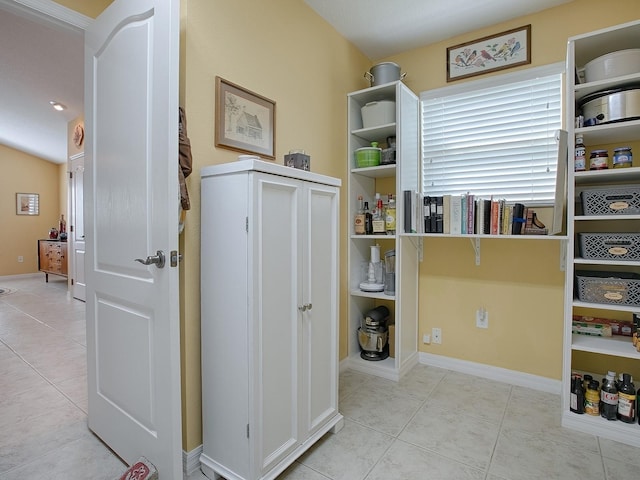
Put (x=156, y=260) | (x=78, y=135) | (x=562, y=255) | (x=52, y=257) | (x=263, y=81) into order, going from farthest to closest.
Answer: (x=52, y=257)
(x=78, y=135)
(x=562, y=255)
(x=263, y=81)
(x=156, y=260)

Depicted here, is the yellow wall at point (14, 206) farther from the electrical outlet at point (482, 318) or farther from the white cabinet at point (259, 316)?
the electrical outlet at point (482, 318)

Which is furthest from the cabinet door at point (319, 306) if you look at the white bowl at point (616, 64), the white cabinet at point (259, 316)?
the white bowl at point (616, 64)

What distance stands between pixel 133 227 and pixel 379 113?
1.97 meters

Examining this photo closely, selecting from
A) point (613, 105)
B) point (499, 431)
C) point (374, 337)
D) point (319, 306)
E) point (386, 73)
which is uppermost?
point (386, 73)

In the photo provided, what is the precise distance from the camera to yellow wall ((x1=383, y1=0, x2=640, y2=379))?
2.25 m

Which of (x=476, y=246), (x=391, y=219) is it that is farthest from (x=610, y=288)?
(x=391, y=219)

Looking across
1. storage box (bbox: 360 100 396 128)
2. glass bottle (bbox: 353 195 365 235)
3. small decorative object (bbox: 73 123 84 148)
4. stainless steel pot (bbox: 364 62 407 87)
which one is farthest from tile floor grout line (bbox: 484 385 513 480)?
small decorative object (bbox: 73 123 84 148)

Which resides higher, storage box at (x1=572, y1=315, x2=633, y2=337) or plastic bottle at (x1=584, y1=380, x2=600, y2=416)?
storage box at (x1=572, y1=315, x2=633, y2=337)

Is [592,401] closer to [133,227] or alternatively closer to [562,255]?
[562,255]

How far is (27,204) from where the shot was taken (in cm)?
712

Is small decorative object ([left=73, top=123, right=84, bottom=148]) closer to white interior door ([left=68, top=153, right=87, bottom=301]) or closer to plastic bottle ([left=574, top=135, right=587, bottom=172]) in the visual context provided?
white interior door ([left=68, top=153, right=87, bottom=301])

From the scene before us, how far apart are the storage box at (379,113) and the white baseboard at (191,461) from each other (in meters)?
2.39

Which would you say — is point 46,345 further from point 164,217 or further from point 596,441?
point 596,441

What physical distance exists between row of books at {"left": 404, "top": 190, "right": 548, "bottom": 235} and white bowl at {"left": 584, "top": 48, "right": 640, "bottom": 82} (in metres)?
0.79
